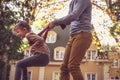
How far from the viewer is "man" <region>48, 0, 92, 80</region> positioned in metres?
4.80

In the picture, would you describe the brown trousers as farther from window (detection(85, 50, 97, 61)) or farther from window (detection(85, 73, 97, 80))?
window (detection(85, 50, 97, 61))

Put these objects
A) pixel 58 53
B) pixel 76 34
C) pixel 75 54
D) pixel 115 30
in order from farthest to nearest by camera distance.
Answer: pixel 58 53, pixel 115 30, pixel 76 34, pixel 75 54

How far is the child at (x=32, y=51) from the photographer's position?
5113 millimetres

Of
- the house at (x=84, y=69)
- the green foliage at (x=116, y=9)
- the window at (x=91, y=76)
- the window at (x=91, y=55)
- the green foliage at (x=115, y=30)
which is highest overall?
the green foliage at (x=116, y=9)

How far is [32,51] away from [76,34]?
2.83 feet

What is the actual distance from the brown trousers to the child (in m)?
0.42

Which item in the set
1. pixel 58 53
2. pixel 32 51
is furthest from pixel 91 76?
pixel 32 51

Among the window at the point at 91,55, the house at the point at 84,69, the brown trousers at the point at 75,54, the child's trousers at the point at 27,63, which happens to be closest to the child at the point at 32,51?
the child's trousers at the point at 27,63

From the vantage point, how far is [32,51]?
5262mm

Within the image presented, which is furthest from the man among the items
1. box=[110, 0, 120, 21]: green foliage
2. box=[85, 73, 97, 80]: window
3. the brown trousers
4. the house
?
box=[85, 73, 97, 80]: window

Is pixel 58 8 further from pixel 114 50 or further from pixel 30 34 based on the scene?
pixel 30 34

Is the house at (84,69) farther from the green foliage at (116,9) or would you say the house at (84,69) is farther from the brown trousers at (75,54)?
the brown trousers at (75,54)

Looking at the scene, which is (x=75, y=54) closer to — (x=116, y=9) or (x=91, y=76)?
(x=116, y=9)

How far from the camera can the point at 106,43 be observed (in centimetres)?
2691
